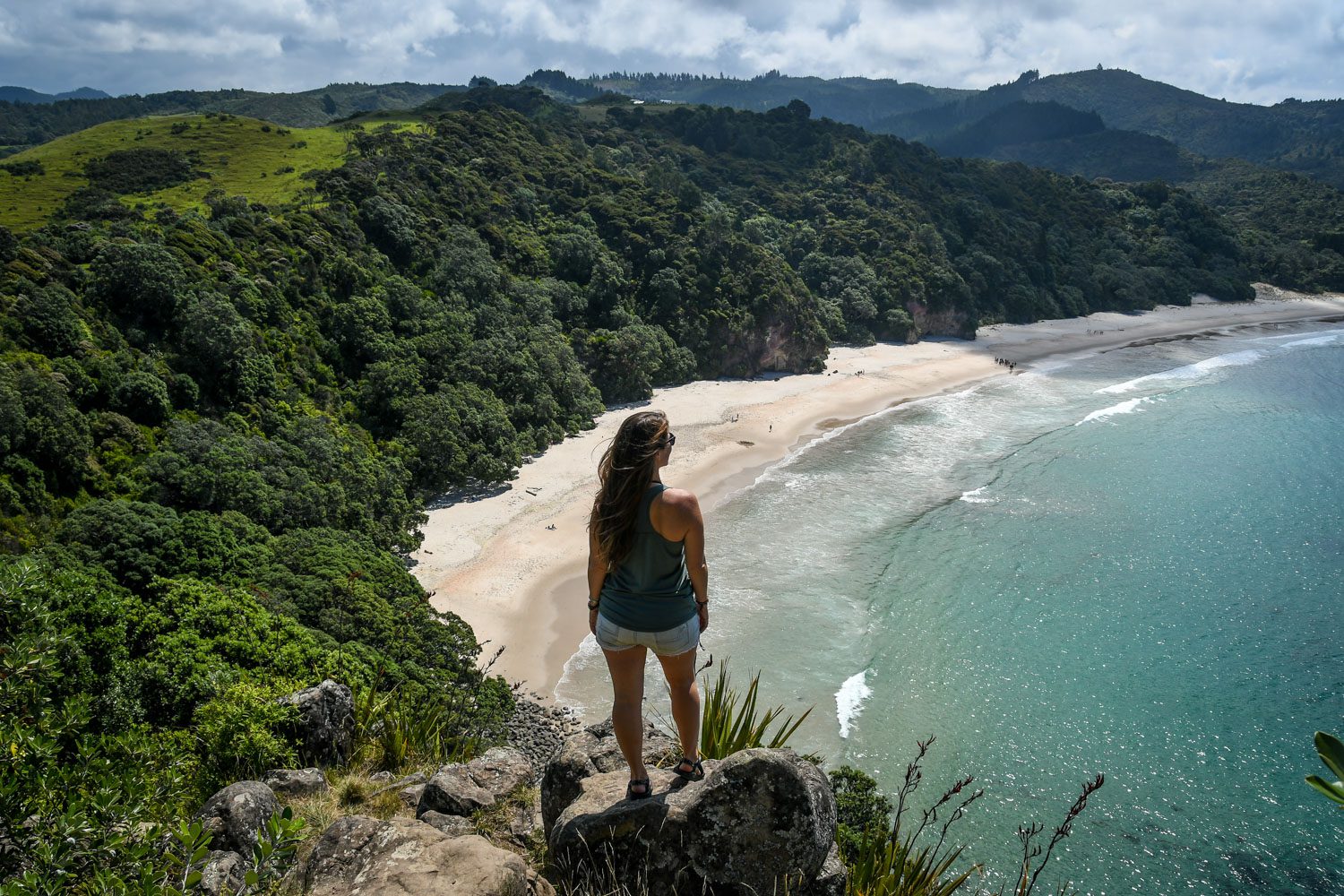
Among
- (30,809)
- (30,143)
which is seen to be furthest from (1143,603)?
(30,143)

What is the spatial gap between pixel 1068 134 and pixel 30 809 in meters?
192

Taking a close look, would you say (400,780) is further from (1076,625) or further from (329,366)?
(329,366)

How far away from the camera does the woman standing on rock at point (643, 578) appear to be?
4.54 metres

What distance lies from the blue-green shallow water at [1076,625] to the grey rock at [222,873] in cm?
1220

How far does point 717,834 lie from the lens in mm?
4602

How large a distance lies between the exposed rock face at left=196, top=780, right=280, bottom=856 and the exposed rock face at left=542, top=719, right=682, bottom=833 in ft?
6.39

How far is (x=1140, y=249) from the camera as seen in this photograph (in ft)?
252

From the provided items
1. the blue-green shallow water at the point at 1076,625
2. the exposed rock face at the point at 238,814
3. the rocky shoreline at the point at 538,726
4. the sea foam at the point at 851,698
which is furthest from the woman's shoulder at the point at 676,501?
the sea foam at the point at 851,698

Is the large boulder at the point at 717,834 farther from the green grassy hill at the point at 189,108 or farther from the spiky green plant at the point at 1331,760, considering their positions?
the green grassy hill at the point at 189,108

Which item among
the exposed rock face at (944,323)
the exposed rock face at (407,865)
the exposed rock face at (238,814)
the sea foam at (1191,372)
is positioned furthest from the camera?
the exposed rock face at (944,323)

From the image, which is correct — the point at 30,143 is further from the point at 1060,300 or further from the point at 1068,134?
the point at 1068,134

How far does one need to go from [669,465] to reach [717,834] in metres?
28.5

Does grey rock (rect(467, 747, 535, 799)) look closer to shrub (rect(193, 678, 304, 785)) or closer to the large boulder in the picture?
the large boulder

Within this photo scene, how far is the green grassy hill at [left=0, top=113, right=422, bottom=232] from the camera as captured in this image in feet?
122
